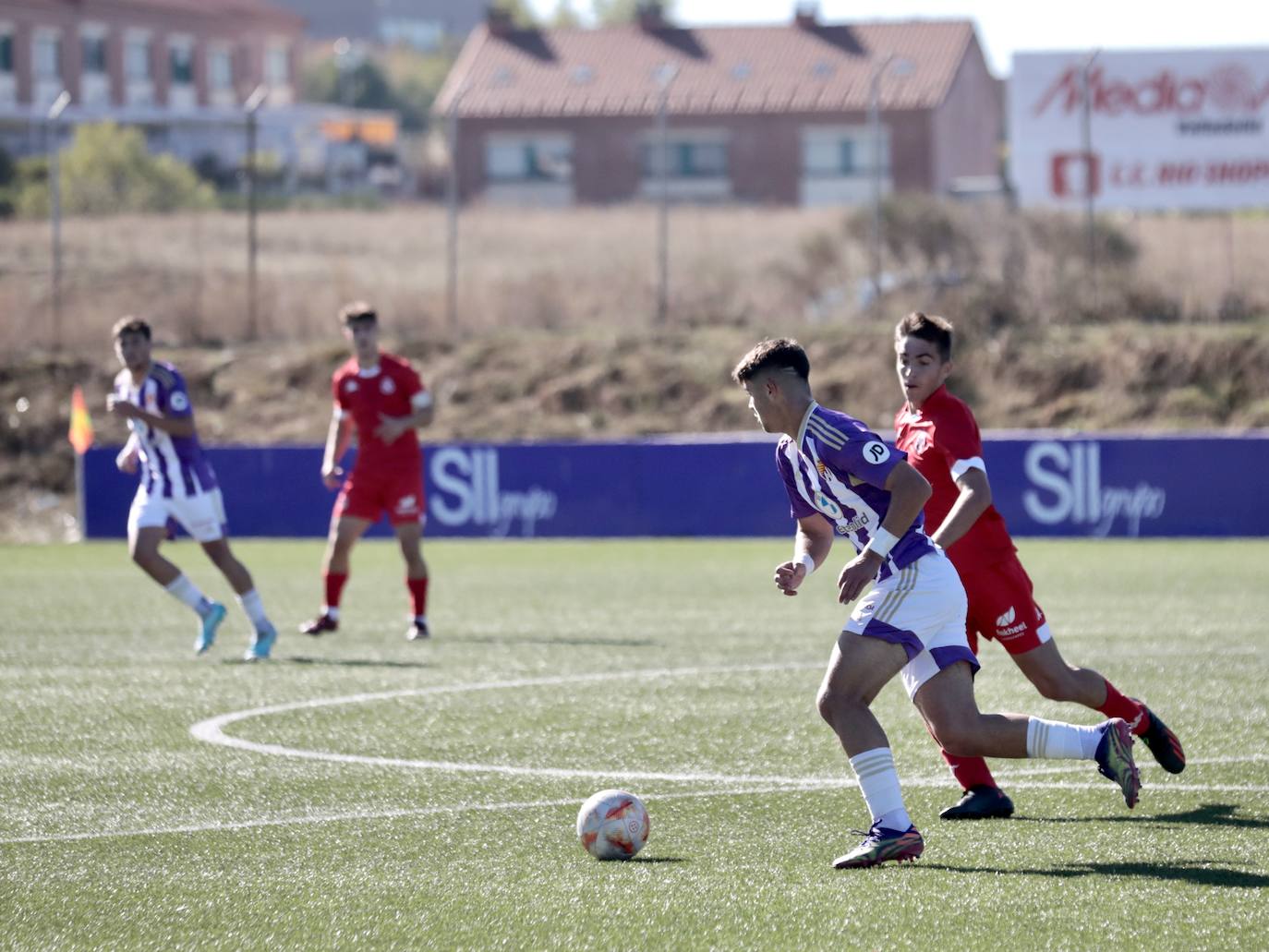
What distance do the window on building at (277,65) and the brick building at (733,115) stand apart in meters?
18.0

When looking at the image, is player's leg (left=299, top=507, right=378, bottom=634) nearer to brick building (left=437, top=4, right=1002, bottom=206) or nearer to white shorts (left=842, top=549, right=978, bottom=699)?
white shorts (left=842, top=549, right=978, bottom=699)

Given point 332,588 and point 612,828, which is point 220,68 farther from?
point 612,828

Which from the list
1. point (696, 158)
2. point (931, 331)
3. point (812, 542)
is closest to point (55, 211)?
point (931, 331)

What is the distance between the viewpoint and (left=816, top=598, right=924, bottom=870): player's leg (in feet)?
19.0

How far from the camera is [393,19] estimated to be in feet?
430

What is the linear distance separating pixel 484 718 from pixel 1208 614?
6.24 m

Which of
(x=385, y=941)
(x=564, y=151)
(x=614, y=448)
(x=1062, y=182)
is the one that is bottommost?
(x=385, y=941)

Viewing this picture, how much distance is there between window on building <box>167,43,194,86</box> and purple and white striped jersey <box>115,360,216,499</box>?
2303 inches

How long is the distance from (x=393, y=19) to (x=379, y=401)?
123920 mm

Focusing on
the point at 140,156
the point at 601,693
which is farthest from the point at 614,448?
the point at 140,156

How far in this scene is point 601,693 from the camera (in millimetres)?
9664

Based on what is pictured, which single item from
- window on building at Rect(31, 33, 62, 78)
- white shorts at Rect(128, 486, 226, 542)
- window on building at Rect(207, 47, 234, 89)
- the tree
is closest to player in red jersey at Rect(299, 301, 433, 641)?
white shorts at Rect(128, 486, 226, 542)

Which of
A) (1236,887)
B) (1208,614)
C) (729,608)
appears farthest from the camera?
(729,608)

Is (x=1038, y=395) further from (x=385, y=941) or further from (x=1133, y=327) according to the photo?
(x=385, y=941)
